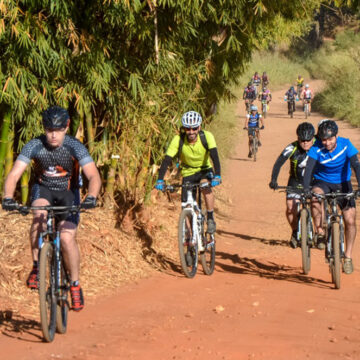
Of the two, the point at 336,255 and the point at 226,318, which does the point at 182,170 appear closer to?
the point at 336,255

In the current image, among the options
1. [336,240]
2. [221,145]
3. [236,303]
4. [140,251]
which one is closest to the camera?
[236,303]

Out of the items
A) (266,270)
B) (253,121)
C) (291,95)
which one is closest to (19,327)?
(266,270)

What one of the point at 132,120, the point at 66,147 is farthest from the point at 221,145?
the point at 66,147

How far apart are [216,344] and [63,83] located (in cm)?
405

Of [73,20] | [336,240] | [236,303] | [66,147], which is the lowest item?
[236,303]

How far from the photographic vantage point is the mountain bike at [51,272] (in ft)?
18.8

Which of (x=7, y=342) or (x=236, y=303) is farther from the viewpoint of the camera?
(x=236, y=303)

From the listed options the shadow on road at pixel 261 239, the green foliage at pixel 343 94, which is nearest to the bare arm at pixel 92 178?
the shadow on road at pixel 261 239

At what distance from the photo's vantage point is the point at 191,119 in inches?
331

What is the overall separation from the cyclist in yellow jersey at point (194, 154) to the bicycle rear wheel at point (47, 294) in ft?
9.06

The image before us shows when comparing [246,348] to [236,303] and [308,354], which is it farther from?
[236,303]

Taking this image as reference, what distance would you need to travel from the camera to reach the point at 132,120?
979 cm

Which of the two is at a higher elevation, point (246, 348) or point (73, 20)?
point (73, 20)

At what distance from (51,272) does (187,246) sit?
2929mm
